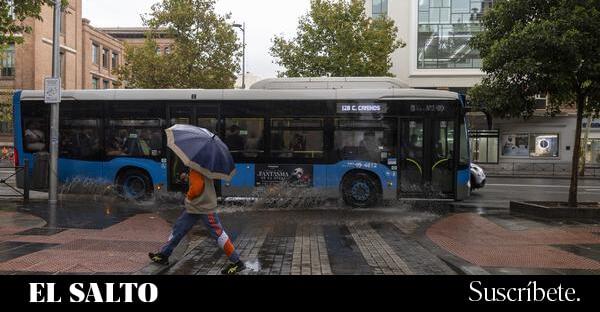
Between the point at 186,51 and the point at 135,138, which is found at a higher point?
the point at 186,51

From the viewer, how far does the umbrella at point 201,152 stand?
A: 6.05 meters

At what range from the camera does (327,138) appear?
12.9m

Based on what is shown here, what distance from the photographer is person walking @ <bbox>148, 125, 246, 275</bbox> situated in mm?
6074

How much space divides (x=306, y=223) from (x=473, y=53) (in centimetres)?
3190

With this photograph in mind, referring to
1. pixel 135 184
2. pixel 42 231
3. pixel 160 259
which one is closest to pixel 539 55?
pixel 160 259

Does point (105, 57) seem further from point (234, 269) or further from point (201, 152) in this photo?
point (234, 269)

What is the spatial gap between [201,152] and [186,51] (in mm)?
22006

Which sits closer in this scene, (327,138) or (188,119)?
(327,138)

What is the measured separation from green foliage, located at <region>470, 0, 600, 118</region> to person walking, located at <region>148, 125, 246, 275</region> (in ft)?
26.2

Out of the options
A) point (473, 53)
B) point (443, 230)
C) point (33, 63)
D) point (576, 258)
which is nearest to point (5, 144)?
point (33, 63)

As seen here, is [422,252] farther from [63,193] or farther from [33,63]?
[33,63]

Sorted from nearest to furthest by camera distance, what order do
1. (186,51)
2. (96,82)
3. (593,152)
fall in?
(186,51) → (593,152) → (96,82)

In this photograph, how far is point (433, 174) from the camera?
12.8 meters

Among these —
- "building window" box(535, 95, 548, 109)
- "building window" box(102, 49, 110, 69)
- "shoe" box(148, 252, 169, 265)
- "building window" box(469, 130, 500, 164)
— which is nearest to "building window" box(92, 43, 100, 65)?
"building window" box(102, 49, 110, 69)
